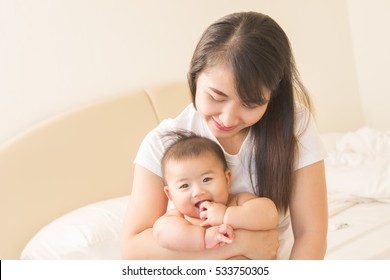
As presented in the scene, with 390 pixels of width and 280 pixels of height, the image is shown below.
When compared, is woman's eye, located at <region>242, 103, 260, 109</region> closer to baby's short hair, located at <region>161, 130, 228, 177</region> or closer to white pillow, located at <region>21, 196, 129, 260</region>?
baby's short hair, located at <region>161, 130, 228, 177</region>

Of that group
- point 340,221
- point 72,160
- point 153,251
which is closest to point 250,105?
point 153,251

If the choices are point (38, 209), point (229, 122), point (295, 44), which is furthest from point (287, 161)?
point (295, 44)

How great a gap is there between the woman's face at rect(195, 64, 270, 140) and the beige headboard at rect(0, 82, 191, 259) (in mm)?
1108

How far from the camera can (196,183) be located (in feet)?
4.06

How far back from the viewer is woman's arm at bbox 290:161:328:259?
4.15ft

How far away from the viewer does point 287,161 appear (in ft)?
4.14

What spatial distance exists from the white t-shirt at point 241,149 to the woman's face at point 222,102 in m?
0.10

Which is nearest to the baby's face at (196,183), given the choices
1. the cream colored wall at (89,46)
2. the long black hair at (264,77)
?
the long black hair at (264,77)

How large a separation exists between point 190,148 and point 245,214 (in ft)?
0.68

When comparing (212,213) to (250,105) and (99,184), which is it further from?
(99,184)

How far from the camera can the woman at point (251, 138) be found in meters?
1.15

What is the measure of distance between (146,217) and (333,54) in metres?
2.26

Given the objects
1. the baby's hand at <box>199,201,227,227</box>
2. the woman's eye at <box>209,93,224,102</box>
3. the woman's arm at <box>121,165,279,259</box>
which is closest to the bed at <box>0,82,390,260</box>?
the woman's arm at <box>121,165,279,259</box>

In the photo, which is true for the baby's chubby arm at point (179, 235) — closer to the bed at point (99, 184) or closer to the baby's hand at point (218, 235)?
the baby's hand at point (218, 235)
